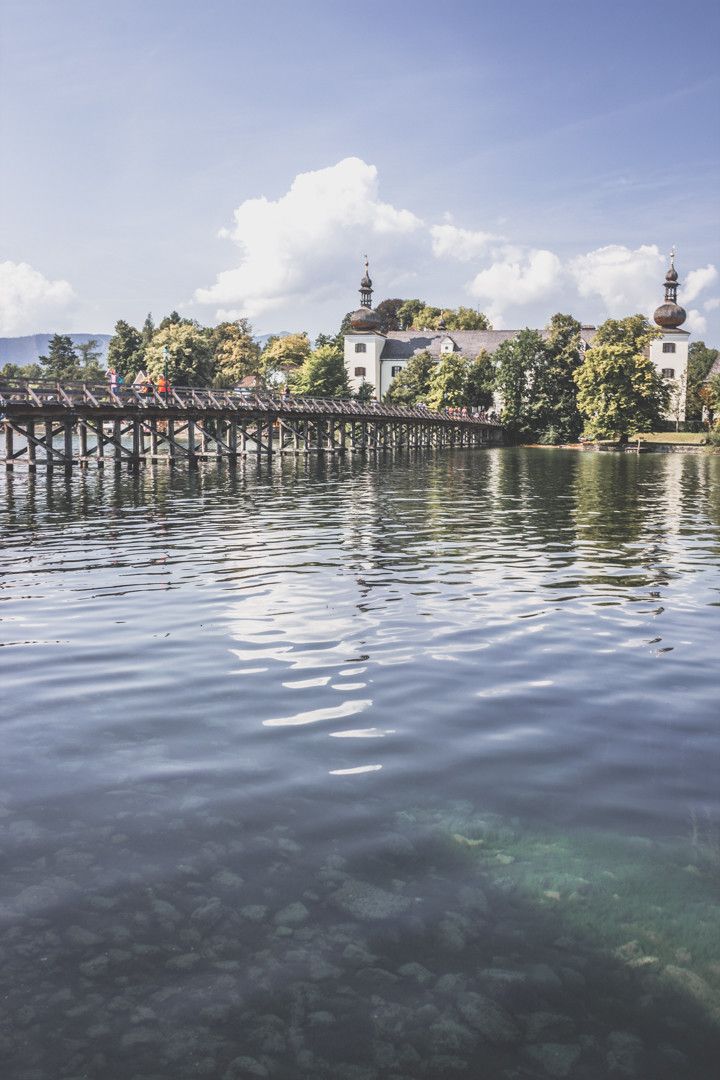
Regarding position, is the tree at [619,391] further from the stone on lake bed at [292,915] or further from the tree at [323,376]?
the stone on lake bed at [292,915]

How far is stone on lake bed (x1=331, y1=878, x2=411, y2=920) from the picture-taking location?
177 inches

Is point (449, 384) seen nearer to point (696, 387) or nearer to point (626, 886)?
point (696, 387)

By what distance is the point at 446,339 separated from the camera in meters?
120

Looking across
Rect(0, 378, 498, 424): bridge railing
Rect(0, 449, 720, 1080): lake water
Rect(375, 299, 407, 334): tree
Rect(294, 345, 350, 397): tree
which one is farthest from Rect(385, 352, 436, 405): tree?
Rect(0, 449, 720, 1080): lake water

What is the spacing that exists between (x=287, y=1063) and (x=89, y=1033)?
774 millimetres

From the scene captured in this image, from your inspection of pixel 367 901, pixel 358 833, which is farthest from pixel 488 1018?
pixel 358 833

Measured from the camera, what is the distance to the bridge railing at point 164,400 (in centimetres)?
3712

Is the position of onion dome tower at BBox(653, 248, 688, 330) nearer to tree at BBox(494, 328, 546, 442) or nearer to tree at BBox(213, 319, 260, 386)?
tree at BBox(494, 328, 546, 442)

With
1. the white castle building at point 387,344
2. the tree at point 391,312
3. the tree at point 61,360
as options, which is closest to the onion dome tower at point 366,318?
the white castle building at point 387,344

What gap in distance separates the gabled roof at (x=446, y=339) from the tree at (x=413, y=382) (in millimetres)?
6990

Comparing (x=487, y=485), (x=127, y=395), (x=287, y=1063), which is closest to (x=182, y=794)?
(x=287, y=1063)

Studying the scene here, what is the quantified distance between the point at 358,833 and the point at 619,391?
89698 millimetres

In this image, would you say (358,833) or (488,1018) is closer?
(488,1018)

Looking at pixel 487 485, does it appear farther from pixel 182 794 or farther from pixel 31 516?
pixel 182 794
